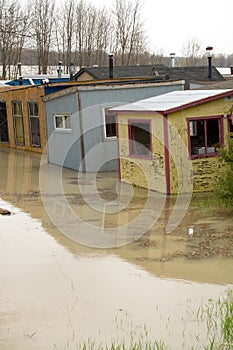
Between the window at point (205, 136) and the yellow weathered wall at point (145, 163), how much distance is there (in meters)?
0.73

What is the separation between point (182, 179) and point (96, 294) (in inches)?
247

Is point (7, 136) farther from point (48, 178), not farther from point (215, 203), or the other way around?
point (215, 203)

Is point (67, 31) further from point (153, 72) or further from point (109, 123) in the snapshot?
point (109, 123)

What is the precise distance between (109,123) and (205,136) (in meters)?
4.58

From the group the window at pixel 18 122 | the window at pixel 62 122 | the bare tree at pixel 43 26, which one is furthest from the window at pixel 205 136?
the bare tree at pixel 43 26

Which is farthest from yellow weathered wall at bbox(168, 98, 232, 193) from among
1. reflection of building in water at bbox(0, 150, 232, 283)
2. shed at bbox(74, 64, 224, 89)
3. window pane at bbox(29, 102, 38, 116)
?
shed at bbox(74, 64, 224, 89)

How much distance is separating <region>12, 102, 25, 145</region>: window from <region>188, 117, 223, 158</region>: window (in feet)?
38.1

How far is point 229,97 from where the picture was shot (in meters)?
14.2

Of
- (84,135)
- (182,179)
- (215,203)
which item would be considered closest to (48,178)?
(84,135)

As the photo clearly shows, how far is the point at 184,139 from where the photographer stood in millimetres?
13945

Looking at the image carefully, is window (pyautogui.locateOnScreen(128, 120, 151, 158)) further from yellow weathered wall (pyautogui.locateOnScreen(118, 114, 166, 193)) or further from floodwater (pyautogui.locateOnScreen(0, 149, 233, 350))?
floodwater (pyautogui.locateOnScreen(0, 149, 233, 350))

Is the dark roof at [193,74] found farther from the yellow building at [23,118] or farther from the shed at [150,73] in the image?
the yellow building at [23,118]

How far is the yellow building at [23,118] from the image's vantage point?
22.3 metres

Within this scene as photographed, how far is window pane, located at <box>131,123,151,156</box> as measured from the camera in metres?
14.6
